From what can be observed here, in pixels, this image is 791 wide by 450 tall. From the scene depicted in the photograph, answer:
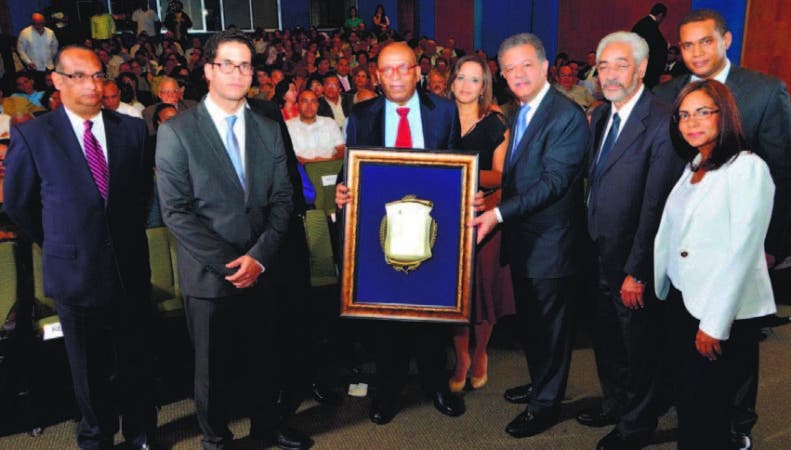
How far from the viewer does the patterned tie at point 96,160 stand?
2.33 metres

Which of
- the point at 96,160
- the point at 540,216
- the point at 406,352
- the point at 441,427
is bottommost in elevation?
the point at 441,427

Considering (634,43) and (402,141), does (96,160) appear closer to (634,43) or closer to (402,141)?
(402,141)

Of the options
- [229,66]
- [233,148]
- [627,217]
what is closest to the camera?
[229,66]

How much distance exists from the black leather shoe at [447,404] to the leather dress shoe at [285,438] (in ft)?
2.05

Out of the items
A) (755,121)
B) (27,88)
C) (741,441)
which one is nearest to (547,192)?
(755,121)

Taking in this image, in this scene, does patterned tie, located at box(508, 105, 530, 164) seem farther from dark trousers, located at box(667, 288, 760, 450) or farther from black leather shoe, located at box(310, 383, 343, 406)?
black leather shoe, located at box(310, 383, 343, 406)

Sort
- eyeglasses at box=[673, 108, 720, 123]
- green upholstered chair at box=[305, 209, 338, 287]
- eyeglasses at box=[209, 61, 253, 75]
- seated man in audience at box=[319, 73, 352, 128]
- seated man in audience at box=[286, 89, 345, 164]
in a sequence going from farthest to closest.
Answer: seated man in audience at box=[319, 73, 352, 128] → seated man in audience at box=[286, 89, 345, 164] → green upholstered chair at box=[305, 209, 338, 287] → eyeglasses at box=[209, 61, 253, 75] → eyeglasses at box=[673, 108, 720, 123]

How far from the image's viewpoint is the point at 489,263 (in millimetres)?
3107

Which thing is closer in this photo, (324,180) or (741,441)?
(741,441)

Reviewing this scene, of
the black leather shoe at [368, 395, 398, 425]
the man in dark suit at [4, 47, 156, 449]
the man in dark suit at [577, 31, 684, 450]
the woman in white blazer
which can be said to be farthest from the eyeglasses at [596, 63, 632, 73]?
the man in dark suit at [4, 47, 156, 449]

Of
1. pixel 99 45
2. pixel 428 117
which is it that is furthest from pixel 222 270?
pixel 99 45

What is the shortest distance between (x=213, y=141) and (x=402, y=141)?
0.82 meters

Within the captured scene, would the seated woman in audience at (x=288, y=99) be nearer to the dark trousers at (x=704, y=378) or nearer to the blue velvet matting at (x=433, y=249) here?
the blue velvet matting at (x=433, y=249)

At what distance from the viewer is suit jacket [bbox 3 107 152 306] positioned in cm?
227
